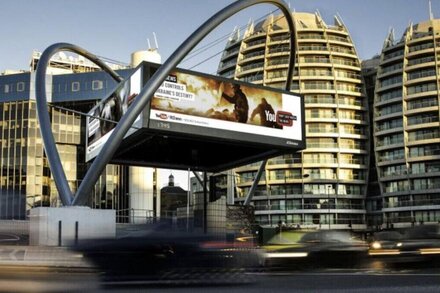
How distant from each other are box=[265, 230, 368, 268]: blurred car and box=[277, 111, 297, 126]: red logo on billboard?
12783 mm

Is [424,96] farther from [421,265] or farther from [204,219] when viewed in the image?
[421,265]

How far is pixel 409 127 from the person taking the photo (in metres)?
95.2

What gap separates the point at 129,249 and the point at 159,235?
69 cm

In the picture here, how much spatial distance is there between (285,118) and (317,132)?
71.6 metres

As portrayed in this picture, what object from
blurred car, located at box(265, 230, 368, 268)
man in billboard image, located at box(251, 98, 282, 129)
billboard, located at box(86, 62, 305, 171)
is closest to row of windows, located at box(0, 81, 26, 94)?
billboard, located at box(86, 62, 305, 171)

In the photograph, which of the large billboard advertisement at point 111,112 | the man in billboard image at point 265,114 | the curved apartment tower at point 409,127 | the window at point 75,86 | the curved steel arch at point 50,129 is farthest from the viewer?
the curved apartment tower at point 409,127

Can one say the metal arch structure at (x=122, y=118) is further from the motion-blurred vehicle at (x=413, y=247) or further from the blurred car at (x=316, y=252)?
the motion-blurred vehicle at (x=413, y=247)

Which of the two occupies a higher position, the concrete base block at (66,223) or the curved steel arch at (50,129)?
the curved steel arch at (50,129)

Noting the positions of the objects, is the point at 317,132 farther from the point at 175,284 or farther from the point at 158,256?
the point at 158,256

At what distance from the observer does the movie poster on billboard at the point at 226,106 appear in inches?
1121

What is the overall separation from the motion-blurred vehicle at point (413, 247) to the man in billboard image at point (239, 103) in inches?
488

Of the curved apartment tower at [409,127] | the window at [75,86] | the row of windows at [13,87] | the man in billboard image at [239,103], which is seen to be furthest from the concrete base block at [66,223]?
the curved apartment tower at [409,127]

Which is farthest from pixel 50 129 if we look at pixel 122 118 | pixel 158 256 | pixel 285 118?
pixel 158 256

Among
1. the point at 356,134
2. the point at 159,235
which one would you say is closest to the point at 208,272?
the point at 159,235
